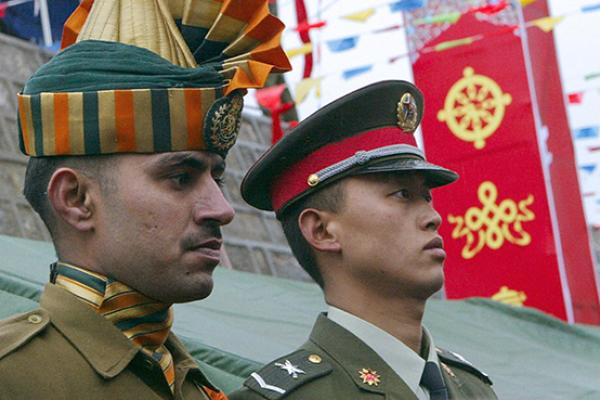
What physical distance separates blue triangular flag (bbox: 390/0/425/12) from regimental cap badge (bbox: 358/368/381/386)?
154 inches

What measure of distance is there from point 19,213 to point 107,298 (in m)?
3.36

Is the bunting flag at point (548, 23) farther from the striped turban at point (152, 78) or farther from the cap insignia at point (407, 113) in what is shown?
the striped turban at point (152, 78)

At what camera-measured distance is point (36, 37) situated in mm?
7504

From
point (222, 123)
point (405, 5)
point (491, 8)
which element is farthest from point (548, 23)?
point (222, 123)

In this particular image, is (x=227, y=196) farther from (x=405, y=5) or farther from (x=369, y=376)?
(x=369, y=376)

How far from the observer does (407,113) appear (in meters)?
3.10

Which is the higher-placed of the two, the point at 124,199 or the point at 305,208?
the point at 124,199

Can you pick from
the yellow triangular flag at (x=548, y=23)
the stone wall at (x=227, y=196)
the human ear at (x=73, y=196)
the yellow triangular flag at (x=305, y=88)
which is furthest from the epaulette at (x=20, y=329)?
the yellow triangular flag at (x=548, y=23)

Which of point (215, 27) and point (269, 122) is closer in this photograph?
point (215, 27)

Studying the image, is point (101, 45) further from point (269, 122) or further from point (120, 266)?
point (269, 122)

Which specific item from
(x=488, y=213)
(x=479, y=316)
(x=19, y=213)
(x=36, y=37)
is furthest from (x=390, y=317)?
(x=36, y=37)

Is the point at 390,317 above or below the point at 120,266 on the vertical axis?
below

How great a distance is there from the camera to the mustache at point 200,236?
2.28 metres

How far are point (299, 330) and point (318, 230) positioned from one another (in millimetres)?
1244
